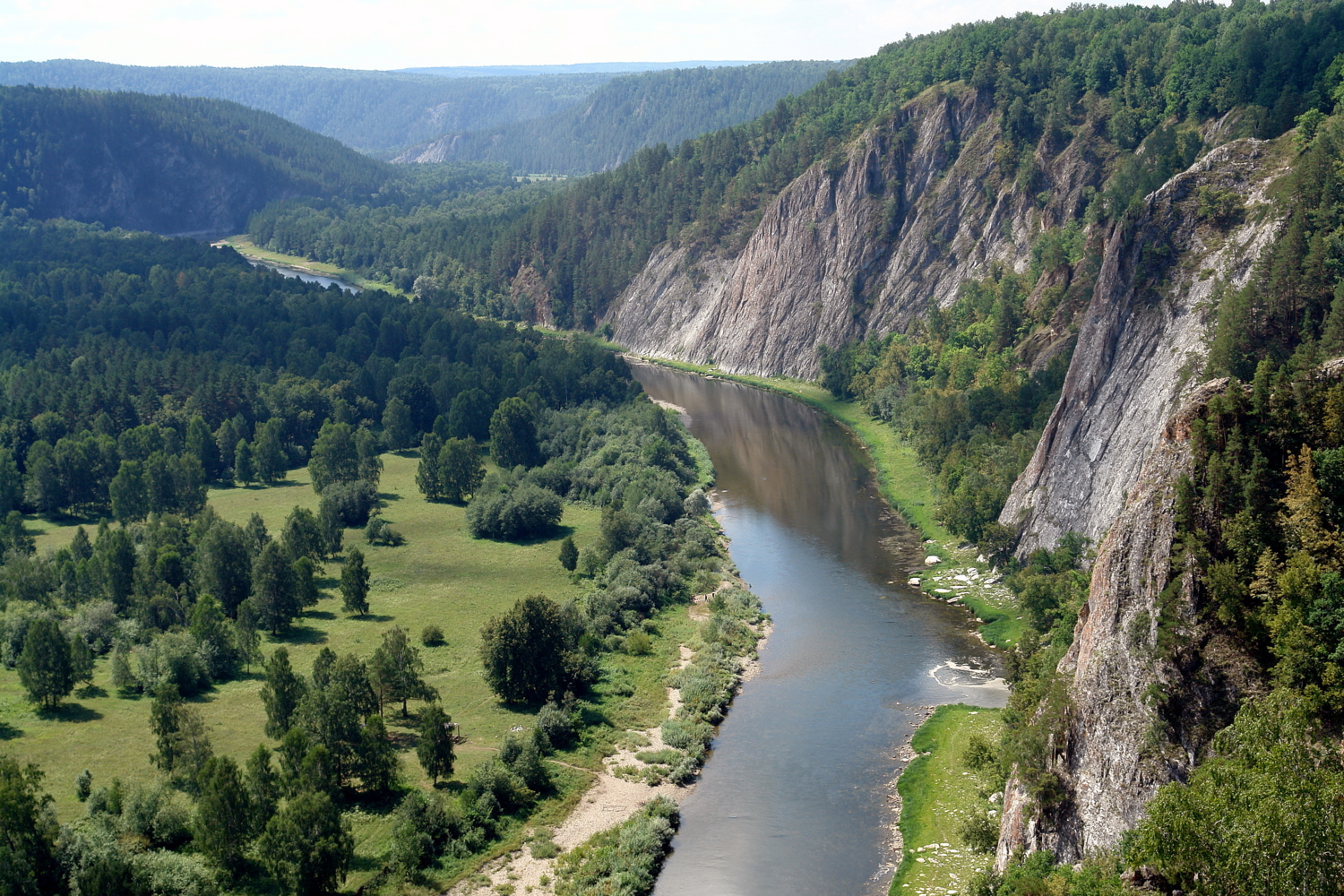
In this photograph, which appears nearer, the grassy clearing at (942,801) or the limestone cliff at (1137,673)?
the limestone cliff at (1137,673)

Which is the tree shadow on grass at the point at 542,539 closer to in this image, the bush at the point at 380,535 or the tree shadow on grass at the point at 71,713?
the bush at the point at 380,535

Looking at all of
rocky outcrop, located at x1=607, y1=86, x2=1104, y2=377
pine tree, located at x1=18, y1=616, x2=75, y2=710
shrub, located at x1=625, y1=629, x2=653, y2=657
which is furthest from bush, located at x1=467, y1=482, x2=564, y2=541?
rocky outcrop, located at x1=607, y1=86, x2=1104, y2=377

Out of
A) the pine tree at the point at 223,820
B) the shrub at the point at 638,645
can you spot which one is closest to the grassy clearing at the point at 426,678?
the shrub at the point at 638,645

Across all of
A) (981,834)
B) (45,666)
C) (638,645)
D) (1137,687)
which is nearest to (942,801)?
(981,834)

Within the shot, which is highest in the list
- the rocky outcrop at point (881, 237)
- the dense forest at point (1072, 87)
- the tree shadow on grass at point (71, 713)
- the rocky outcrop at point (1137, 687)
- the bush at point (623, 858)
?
the dense forest at point (1072, 87)

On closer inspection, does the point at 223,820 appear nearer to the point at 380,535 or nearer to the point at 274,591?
the point at 274,591

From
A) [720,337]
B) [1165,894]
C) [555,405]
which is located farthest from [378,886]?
[720,337]
